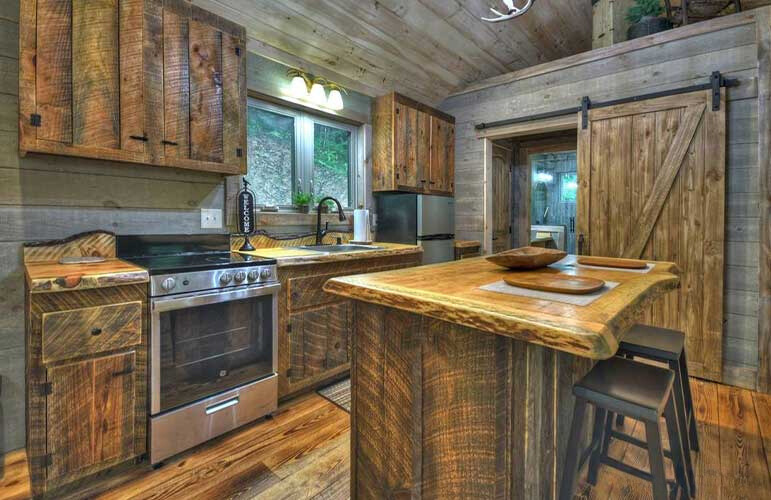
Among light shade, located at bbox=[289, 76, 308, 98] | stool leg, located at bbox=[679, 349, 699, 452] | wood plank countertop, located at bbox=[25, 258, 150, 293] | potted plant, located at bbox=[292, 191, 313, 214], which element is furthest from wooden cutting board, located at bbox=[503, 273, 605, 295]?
light shade, located at bbox=[289, 76, 308, 98]

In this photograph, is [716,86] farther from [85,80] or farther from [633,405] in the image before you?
[85,80]

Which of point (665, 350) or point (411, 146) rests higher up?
point (411, 146)

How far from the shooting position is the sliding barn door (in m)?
2.68

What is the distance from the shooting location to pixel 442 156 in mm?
3982

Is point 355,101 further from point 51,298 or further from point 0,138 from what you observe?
point 51,298

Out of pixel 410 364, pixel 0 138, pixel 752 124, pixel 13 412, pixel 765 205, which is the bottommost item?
pixel 13 412

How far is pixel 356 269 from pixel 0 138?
1.97 meters

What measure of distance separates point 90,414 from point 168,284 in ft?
1.95

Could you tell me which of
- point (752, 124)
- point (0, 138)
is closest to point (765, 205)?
point (752, 124)

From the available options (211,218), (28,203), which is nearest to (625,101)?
(211,218)

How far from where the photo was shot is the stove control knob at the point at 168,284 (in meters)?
1.64

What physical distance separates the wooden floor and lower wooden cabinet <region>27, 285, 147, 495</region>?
0.19 m

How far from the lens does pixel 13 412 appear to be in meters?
1.80

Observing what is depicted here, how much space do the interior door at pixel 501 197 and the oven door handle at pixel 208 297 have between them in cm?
325
